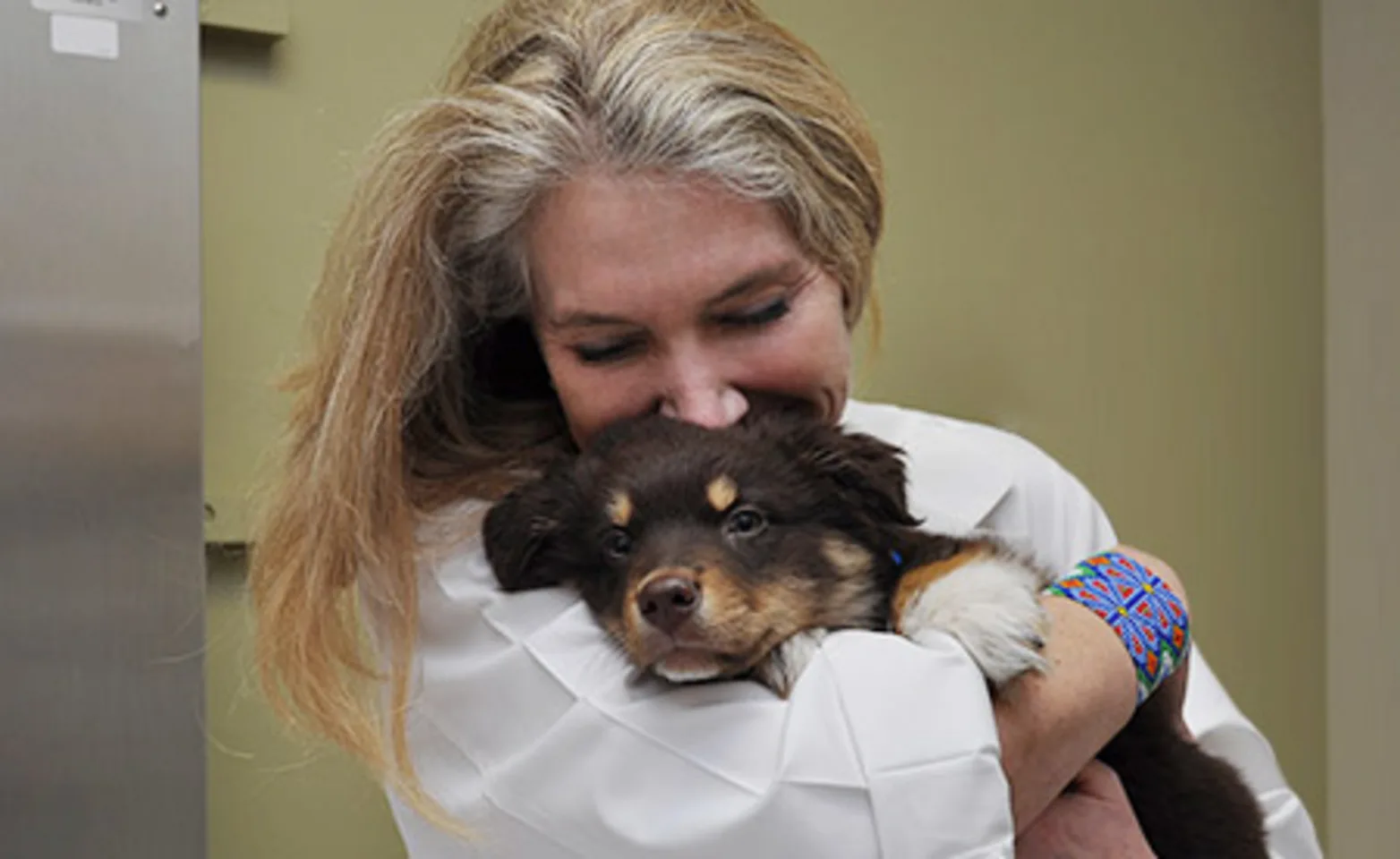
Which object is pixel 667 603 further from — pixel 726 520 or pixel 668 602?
pixel 726 520

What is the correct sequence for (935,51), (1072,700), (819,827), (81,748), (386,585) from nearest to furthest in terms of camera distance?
1. (819,827)
2. (1072,700)
3. (386,585)
4. (81,748)
5. (935,51)

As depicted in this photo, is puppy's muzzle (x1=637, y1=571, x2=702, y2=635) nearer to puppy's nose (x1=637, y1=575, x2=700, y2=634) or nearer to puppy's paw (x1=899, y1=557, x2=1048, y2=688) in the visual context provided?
puppy's nose (x1=637, y1=575, x2=700, y2=634)

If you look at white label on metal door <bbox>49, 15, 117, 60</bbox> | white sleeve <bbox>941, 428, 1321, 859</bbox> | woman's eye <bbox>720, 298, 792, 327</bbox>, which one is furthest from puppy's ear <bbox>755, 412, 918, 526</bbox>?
white label on metal door <bbox>49, 15, 117, 60</bbox>

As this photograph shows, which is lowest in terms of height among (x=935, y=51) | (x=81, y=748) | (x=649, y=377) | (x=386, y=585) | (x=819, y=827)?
(x=81, y=748)

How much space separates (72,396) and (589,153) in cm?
94

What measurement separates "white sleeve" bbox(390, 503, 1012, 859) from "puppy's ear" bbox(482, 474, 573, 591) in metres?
0.03

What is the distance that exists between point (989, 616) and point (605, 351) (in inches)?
20.8

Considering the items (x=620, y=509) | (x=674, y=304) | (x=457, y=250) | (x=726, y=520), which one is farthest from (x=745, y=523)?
(x=457, y=250)

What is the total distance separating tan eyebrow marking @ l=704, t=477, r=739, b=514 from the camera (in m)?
1.59

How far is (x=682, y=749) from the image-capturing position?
139 centimetres

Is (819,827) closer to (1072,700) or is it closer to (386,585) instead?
(1072,700)

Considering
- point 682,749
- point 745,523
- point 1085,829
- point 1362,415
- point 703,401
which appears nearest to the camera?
point 682,749

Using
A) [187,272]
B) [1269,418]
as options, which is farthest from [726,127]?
[1269,418]

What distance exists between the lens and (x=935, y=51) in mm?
3355
